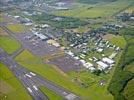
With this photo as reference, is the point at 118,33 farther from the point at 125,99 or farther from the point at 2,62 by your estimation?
the point at 125,99

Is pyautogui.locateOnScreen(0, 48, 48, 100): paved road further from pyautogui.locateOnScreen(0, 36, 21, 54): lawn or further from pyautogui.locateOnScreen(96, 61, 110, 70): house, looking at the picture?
pyautogui.locateOnScreen(96, 61, 110, 70): house

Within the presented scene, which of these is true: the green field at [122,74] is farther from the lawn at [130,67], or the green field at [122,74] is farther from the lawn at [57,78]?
the lawn at [57,78]

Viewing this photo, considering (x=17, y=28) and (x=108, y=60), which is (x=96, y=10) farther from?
(x=108, y=60)

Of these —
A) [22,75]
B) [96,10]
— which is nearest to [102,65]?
[22,75]

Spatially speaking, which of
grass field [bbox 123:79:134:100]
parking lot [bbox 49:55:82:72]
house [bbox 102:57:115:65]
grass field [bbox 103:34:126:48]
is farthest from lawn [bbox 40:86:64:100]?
grass field [bbox 103:34:126:48]

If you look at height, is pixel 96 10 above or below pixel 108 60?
below

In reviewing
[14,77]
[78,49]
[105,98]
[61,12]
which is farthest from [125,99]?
[61,12]
